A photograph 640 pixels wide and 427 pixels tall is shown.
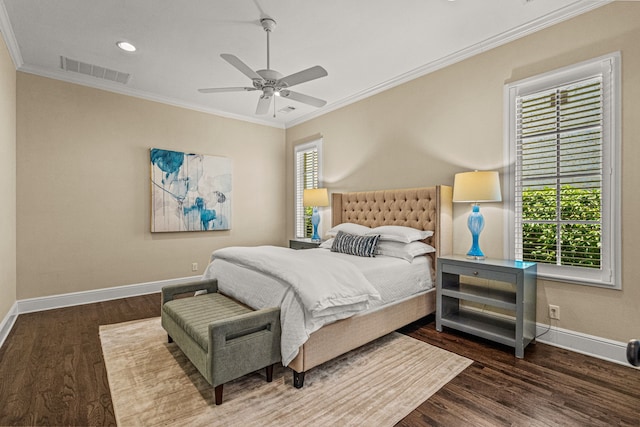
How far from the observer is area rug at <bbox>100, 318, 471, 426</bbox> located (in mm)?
1850

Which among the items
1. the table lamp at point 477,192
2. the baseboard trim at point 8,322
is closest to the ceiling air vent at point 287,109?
the table lamp at point 477,192

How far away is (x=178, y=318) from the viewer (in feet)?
7.93

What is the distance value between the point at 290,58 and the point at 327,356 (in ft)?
10.2

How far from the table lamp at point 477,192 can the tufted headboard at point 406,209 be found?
332 millimetres

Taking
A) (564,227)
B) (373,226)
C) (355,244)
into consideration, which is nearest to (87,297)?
(355,244)

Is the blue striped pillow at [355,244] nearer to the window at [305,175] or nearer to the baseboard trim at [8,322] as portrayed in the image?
the window at [305,175]

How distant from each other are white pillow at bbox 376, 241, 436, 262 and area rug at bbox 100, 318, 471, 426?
2.92 feet

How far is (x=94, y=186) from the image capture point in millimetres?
4188

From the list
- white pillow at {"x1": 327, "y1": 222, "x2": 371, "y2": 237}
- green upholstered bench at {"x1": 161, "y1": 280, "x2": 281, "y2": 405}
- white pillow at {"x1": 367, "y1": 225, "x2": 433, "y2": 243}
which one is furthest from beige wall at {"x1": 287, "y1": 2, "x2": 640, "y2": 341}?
green upholstered bench at {"x1": 161, "y1": 280, "x2": 281, "y2": 405}

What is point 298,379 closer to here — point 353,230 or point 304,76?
point 353,230

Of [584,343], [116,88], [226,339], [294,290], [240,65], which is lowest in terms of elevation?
[584,343]

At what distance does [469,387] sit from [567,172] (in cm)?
204

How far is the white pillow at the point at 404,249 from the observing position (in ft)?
10.8

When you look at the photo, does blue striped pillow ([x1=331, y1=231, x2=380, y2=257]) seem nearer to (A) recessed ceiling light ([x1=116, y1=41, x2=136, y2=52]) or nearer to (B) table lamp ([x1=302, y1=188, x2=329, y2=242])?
(B) table lamp ([x1=302, y1=188, x2=329, y2=242])
